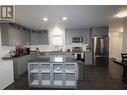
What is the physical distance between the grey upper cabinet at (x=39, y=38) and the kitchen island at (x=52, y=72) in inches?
155

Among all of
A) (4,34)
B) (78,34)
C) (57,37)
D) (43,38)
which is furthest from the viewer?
(57,37)

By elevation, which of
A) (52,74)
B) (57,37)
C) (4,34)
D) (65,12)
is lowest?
(52,74)

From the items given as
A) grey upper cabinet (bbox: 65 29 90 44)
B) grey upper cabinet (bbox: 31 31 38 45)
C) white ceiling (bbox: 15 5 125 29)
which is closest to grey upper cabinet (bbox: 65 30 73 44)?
grey upper cabinet (bbox: 65 29 90 44)

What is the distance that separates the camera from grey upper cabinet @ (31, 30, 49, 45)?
24.0ft

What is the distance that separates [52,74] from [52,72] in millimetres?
60

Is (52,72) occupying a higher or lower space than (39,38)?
lower

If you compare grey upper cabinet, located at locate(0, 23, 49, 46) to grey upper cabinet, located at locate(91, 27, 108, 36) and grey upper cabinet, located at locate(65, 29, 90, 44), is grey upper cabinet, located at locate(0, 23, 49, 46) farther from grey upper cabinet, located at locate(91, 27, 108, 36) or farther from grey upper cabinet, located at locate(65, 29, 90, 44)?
grey upper cabinet, located at locate(91, 27, 108, 36)

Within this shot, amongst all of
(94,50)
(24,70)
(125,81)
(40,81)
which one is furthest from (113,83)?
(24,70)

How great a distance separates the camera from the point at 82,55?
6.80 meters

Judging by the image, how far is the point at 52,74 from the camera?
132 inches

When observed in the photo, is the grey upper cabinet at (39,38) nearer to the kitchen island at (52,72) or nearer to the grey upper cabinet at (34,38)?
the grey upper cabinet at (34,38)

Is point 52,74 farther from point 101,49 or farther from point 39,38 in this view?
point 39,38

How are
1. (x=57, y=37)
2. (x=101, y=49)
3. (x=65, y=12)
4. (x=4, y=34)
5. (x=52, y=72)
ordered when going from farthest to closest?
(x=57, y=37) → (x=101, y=49) → (x=4, y=34) → (x=65, y=12) → (x=52, y=72)

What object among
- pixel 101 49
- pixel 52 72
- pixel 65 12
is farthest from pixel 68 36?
pixel 52 72
